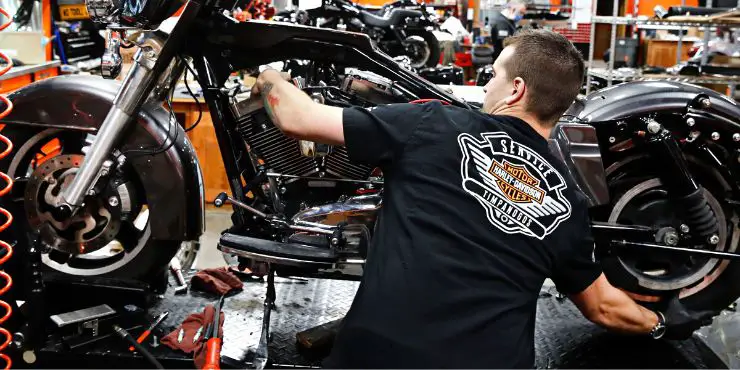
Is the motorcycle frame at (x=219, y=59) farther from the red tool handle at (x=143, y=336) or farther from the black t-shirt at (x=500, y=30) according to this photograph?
the black t-shirt at (x=500, y=30)

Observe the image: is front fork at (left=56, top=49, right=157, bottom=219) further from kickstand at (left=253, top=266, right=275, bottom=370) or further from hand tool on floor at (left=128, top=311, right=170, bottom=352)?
kickstand at (left=253, top=266, right=275, bottom=370)

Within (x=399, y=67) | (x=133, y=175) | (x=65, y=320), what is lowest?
(x=65, y=320)

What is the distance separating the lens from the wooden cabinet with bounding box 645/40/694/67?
836 centimetres

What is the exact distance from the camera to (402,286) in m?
1.59

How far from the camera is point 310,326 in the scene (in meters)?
2.87

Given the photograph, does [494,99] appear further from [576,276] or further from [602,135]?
[602,135]

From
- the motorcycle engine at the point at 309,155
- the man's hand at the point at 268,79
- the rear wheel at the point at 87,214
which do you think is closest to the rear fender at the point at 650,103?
the motorcycle engine at the point at 309,155

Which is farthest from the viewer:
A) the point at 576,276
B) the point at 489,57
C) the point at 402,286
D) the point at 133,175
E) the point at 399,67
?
the point at 489,57

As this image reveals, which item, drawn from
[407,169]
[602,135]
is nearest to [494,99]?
[407,169]

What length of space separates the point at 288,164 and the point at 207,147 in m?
2.64

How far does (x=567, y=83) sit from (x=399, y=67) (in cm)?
94

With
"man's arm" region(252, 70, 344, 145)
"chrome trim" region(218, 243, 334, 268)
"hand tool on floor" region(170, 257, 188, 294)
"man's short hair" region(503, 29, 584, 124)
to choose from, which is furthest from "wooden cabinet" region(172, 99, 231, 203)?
"man's short hair" region(503, 29, 584, 124)

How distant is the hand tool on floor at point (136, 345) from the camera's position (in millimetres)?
2438

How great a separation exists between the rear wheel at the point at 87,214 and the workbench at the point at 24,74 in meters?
2.08
